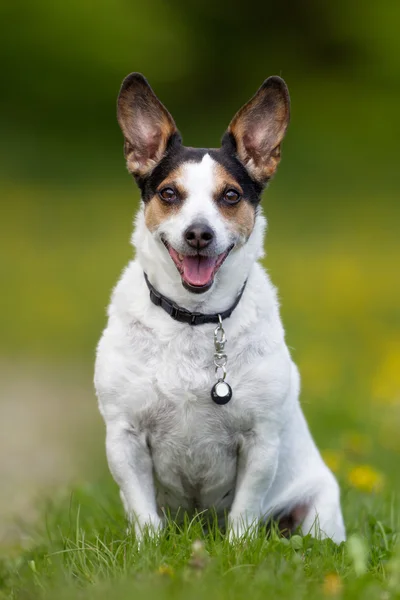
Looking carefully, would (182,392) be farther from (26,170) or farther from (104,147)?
(104,147)

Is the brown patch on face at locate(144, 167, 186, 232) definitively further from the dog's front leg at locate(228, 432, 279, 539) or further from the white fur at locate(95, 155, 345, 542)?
the dog's front leg at locate(228, 432, 279, 539)

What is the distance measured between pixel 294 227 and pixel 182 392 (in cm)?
1139

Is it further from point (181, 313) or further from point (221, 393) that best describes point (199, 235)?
point (221, 393)

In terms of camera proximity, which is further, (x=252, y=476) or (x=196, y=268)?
(x=252, y=476)

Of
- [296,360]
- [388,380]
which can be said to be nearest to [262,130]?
[388,380]

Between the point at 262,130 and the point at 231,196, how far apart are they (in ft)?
1.39

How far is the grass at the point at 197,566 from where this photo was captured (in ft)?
10.8

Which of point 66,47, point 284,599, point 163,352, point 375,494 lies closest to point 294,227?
point 66,47

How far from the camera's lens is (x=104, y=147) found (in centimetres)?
2020

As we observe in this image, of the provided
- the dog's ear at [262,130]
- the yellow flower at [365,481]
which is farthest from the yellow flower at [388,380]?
the dog's ear at [262,130]

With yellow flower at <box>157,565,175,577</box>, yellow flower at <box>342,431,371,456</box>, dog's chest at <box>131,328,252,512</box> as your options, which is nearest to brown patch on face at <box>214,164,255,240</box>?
dog's chest at <box>131,328,252,512</box>

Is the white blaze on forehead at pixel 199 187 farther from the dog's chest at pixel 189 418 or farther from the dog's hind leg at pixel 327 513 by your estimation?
the dog's hind leg at pixel 327 513

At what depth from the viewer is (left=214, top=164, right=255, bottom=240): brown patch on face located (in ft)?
14.0

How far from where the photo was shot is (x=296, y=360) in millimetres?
9266
